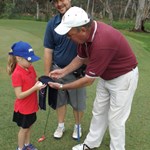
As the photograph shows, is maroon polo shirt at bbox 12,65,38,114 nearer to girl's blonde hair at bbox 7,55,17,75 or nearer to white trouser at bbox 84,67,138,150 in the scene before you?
girl's blonde hair at bbox 7,55,17,75

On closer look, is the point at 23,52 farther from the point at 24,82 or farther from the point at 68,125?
the point at 68,125

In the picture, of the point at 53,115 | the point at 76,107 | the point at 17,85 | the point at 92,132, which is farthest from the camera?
the point at 53,115

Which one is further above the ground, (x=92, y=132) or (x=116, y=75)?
(x=116, y=75)

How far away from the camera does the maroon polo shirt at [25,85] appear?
3.01 m

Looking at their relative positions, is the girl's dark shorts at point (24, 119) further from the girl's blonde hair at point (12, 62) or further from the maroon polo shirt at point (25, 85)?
the girl's blonde hair at point (12, 62)

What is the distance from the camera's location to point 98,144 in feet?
12.1

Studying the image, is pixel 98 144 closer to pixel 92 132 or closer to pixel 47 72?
pixel 92 132

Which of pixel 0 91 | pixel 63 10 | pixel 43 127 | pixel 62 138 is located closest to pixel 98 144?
pixel 62 138

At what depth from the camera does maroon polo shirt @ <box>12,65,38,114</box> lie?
301cm

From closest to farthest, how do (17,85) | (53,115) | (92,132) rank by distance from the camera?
(17,85) < (92,132) < (53,115)

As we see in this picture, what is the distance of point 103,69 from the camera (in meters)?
2.86

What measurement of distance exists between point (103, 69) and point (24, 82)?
2.60 feet

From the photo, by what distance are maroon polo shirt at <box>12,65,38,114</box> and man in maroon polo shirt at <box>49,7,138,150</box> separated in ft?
0.83

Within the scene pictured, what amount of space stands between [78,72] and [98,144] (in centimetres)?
88
